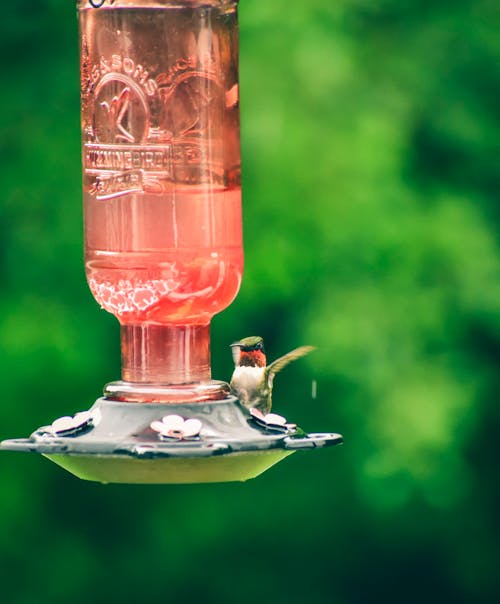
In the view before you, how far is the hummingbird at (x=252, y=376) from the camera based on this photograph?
10.2 ft

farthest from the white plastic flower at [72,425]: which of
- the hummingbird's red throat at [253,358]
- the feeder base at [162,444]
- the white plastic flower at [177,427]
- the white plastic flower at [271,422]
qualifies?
the hummingbird's red throat at [253,358]

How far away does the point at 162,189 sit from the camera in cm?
300

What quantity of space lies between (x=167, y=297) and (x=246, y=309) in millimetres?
4383

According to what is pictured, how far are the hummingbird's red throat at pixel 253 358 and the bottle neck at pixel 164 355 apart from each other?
0.46 feet

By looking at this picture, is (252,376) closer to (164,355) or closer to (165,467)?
(164,355)

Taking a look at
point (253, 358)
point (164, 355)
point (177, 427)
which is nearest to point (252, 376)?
point (253, 358)

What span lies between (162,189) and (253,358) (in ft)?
1.29

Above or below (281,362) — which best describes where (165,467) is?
below

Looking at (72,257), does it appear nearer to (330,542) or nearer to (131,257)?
(330,542)

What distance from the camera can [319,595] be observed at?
8.91 meters

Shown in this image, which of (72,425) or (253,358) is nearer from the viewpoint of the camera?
(72,425)

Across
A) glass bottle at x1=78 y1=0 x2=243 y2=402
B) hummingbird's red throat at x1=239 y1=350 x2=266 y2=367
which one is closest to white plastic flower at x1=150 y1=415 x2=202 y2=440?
glass bottle at x1=78 y1=0 x2=243 y2=402

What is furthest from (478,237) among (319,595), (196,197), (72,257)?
(196,197)

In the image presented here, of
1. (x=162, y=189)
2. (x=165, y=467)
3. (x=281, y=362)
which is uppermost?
(x=162, y=189)
